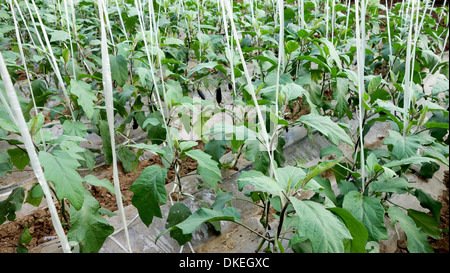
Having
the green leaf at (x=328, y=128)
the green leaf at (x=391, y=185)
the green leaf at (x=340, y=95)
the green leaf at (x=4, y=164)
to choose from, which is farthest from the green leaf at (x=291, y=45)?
the green leaf at (x=4, y=164)

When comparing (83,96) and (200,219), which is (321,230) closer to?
(200,219)

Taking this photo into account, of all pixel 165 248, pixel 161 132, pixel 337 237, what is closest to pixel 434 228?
pixel 337 237

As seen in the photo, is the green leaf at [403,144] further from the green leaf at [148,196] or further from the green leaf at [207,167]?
the green leaf at [148,196]

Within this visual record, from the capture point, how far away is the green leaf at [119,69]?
169cm

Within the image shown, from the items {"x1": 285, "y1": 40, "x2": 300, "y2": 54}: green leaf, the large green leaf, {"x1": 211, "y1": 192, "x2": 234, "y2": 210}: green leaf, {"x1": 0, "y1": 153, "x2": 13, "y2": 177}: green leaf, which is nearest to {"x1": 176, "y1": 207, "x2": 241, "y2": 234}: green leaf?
the large green leaf

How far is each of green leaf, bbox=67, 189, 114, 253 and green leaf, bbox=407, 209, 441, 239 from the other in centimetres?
116

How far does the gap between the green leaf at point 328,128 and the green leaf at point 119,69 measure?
1050mm

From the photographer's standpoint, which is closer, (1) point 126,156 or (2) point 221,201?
(2) point 221,201

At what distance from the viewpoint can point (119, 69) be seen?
1.71m

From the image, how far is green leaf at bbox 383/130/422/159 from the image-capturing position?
3.68 ft

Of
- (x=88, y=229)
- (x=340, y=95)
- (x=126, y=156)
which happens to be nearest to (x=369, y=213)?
(x=340, y=95)

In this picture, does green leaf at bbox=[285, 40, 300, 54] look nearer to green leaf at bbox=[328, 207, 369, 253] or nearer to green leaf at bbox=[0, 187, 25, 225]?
green leaf at bbox=[328, 207, 369, 253]

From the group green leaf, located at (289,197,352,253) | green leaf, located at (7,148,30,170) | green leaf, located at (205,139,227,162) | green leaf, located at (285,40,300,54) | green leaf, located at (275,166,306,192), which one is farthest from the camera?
green leaf, located at (285,40,300,54)

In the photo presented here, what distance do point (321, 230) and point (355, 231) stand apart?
0.52ft
